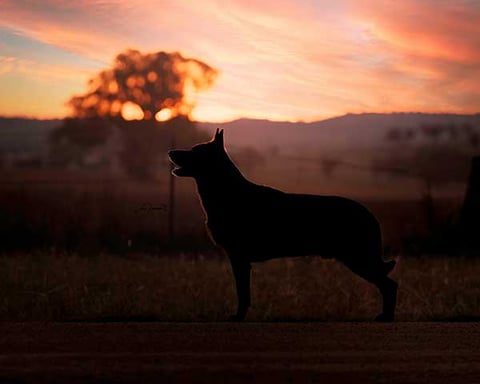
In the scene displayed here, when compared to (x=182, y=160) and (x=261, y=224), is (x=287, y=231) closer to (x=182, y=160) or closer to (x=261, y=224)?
(x=261, y=224)

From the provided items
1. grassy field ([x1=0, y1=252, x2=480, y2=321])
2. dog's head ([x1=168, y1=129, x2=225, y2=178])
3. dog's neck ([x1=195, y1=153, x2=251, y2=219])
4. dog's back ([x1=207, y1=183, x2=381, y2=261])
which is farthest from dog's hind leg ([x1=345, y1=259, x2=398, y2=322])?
dog's head ([x1=168, y1=129, x2=225, y2=178])

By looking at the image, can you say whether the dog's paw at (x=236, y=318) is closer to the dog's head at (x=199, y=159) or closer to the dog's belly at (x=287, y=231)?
the dog's belly at (x=287, y=231)

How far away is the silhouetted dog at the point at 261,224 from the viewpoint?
816 centimetres

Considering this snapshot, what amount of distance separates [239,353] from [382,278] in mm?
2476

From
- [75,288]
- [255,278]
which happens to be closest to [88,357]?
[75,288]

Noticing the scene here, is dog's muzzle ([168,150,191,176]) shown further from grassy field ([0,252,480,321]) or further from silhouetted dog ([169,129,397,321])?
grassy field ([0,252,480,321])

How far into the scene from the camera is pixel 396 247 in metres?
17.8

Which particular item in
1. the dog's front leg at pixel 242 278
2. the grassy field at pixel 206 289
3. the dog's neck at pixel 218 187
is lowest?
the grassy field at pixel 206 289

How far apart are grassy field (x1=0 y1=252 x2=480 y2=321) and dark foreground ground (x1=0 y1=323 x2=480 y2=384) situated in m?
1.48

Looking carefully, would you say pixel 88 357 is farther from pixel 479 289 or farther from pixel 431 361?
pixel 479 289

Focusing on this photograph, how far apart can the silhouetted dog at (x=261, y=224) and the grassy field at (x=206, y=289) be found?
98cm

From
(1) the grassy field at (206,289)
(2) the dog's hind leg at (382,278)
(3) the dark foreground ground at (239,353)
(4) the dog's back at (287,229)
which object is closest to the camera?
(3) the dark foreground ground at (239,353)

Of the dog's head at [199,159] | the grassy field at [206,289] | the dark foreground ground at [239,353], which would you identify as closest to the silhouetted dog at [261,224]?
the dog's head at [199,159]

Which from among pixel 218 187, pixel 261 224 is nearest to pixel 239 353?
pixel 261 224
